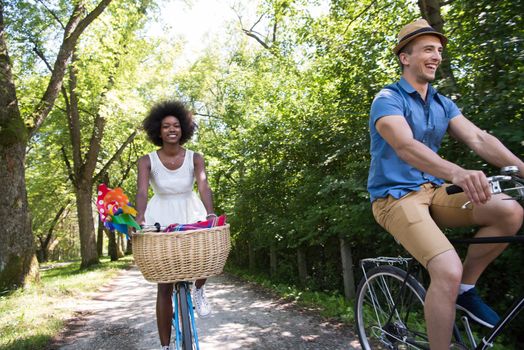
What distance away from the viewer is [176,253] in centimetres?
286

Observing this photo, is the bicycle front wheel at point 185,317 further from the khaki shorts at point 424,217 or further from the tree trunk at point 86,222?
the tree trunk at point 86,222

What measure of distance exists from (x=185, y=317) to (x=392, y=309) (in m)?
1.49

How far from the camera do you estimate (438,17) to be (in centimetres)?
579

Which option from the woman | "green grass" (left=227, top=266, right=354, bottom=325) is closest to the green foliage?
"green grass" (left=227, top=266, right=354, bottom=325)

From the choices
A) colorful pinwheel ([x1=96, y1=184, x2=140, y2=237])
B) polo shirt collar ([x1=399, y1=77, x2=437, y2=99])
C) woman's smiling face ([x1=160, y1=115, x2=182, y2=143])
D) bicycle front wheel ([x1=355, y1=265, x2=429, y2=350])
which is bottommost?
bicycle front wheel ([x1=355, y1=265, x2=429, y2=350])

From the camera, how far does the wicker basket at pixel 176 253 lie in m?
2.85

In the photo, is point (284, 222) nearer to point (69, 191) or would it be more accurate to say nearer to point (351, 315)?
point (351, 315)

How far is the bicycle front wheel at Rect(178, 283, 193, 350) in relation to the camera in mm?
2969

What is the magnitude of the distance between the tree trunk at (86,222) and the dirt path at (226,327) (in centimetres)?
880

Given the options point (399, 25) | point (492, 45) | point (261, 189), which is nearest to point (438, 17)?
point (399, 25)

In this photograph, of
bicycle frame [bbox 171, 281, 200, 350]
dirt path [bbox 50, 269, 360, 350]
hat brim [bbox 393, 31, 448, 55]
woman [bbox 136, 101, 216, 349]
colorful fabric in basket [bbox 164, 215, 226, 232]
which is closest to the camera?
hat brim [bbox 393, 31, 448, 55]

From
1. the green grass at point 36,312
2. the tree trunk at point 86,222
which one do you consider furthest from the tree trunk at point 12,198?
the tree trunk at point 86,222

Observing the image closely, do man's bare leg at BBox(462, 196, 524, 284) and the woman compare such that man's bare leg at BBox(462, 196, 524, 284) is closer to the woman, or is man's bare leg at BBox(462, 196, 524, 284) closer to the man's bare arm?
the man's bare arm

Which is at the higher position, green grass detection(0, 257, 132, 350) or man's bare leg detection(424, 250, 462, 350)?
man's bare leg detection(424, 250, 462, 350)
